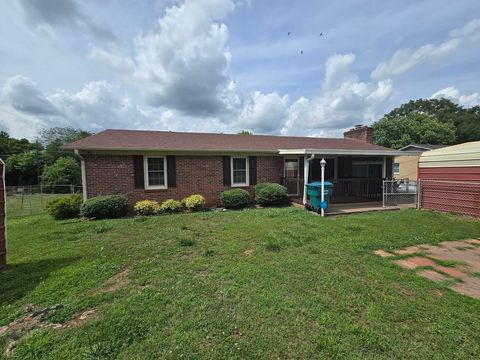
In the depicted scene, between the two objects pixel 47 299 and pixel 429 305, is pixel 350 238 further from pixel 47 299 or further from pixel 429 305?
pixel 47 299

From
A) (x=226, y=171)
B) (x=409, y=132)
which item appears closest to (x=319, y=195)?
(x=226, y=171)

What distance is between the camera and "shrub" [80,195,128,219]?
7.92m

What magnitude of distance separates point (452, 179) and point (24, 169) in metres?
47.3

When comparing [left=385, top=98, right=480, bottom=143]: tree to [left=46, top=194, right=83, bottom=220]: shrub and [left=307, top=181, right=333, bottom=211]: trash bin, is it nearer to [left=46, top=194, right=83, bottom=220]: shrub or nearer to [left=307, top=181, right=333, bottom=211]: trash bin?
[left=307, top=181, right=333, bottom=211]: trash bin

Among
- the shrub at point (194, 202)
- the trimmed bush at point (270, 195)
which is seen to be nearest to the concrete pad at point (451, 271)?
the trimmed bush at point (270, 195)

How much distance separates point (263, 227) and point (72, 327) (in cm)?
476

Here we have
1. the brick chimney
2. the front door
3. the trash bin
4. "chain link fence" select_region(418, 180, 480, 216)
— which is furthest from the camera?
the brick chimney

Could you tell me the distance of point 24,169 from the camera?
33.6 metres

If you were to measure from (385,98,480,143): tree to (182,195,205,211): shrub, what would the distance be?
54975 millimetres

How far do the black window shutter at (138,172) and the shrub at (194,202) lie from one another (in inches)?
73.0

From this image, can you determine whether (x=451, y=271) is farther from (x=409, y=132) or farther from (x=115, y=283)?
(x=409, y=132)

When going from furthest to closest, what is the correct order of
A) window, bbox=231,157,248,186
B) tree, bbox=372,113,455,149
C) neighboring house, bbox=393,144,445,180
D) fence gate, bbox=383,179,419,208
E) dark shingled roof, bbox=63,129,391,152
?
tree, bbox=372,113,455,149 < neighboring house, bbox=393,144,445,180 < window, bbox=231,157,248,186 < fence gate, bbox=383,179,419,208 < dark shingled roof, bbox=63,129,391,152

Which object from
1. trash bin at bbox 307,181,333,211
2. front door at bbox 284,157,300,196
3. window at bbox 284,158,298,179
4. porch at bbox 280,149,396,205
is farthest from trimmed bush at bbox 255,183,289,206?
window at bbox 284,158,298,179

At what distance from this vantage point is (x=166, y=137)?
1140 centimetres
